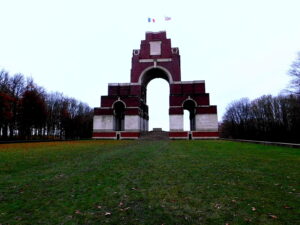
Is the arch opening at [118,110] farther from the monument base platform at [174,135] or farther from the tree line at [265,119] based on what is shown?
the tree line at [265,119]

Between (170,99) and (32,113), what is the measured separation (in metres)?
26.4

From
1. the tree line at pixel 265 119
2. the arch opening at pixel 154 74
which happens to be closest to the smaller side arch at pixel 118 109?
the arch opening at pixel 154 74

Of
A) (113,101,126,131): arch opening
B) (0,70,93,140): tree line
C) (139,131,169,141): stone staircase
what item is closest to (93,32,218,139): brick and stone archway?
(113,101,126,131): arch opening

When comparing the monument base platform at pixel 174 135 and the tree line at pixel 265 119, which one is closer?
the monument base platform at pixel 174 135

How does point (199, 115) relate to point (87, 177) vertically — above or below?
above

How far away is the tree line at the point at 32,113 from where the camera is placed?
33969 millimetres

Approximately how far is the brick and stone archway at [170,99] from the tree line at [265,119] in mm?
14048

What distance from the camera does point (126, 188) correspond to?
4.84 meters

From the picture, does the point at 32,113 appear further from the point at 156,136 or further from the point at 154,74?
the point at 154,74

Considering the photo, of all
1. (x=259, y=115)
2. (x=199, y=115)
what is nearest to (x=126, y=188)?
(x=199, y=115)

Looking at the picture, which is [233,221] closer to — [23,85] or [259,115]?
[23,85]

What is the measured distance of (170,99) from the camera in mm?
35250

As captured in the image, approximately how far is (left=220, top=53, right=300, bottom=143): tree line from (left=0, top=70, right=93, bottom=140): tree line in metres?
44.8

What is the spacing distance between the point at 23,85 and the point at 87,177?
4208cm
